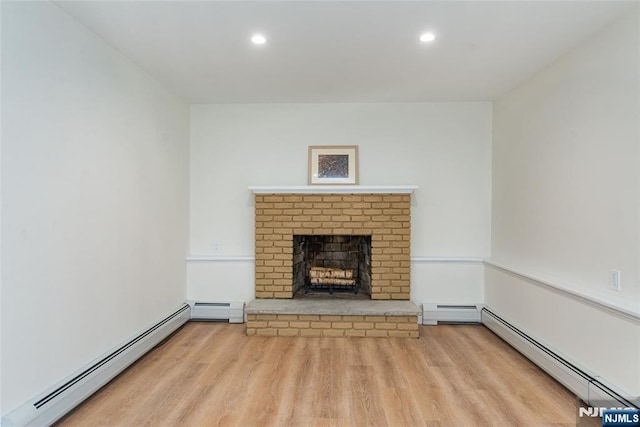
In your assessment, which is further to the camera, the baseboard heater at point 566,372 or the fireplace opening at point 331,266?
the fireplace opening at point 331,266

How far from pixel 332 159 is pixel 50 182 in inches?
104

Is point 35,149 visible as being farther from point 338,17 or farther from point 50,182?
point 338,17

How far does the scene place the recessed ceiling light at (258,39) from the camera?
234cm

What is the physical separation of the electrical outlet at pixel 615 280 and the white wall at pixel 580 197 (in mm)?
36

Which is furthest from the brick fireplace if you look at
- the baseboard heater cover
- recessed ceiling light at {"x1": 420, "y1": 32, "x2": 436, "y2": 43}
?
recessed ceiling light at {"x1": 420, "y1": 32, "x2": 436, "y2": 43}

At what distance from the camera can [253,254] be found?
3.96m

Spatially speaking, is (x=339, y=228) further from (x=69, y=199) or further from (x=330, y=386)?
(x=69, y=199)

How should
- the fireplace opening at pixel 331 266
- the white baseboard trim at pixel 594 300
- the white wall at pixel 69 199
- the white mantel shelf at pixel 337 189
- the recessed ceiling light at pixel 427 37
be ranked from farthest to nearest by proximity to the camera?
the fireplace opening at pixel 331 266
the white mantel shelf at pixel 337 189
the recessed ceiling light at pixel 427 37
the white baseboard trim at pixel 594 300
the white wall at pixel 69 199

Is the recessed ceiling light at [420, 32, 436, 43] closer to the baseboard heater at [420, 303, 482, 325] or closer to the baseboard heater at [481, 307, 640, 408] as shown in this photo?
the baseboard heater at [481, 307, 640, 408]

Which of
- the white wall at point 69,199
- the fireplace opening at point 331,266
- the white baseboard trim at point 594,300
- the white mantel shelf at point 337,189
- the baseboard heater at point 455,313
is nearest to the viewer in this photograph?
the white wall at point 69,199

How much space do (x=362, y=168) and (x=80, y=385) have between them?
3136 millimetres

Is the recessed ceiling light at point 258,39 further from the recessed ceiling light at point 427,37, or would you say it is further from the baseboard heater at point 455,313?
the baseboard heater at point 455,313

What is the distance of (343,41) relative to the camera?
240cm

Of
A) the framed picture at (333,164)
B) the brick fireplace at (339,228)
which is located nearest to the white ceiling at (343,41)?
the framed picture at (333,164)
